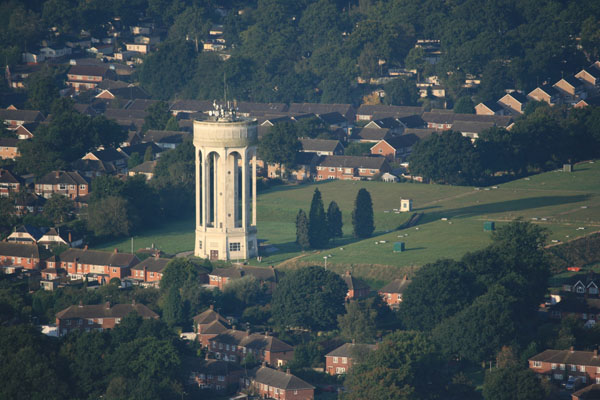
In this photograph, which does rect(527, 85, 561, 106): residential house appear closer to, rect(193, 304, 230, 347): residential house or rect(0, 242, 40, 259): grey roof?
rect(0, 242, 40, 259): grey roof

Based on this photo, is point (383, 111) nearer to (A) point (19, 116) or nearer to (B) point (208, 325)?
(A) point (19, 116)

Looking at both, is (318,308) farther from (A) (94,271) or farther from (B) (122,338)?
(A) (94,271)

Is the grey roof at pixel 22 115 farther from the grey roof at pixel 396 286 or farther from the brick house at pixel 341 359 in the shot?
the brick house at pixel 341 359

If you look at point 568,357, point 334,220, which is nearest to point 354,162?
point 334,220

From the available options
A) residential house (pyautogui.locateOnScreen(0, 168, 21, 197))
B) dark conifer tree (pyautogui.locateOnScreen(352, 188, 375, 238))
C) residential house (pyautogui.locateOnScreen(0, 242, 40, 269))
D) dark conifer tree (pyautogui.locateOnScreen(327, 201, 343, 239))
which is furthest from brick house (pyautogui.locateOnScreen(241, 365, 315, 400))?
residential house (pyautogui.locateOnScreen(0, 168, 21, 197))

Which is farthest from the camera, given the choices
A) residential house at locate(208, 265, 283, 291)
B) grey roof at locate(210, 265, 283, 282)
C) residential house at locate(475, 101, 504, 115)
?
residential house at locate(475, 101, 504, 115)

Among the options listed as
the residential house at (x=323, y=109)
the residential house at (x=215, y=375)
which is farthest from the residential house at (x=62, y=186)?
the residential house at (x=215, y=375)

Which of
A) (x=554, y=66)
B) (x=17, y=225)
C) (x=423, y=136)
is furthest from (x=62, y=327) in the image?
(x=554, y=66)
